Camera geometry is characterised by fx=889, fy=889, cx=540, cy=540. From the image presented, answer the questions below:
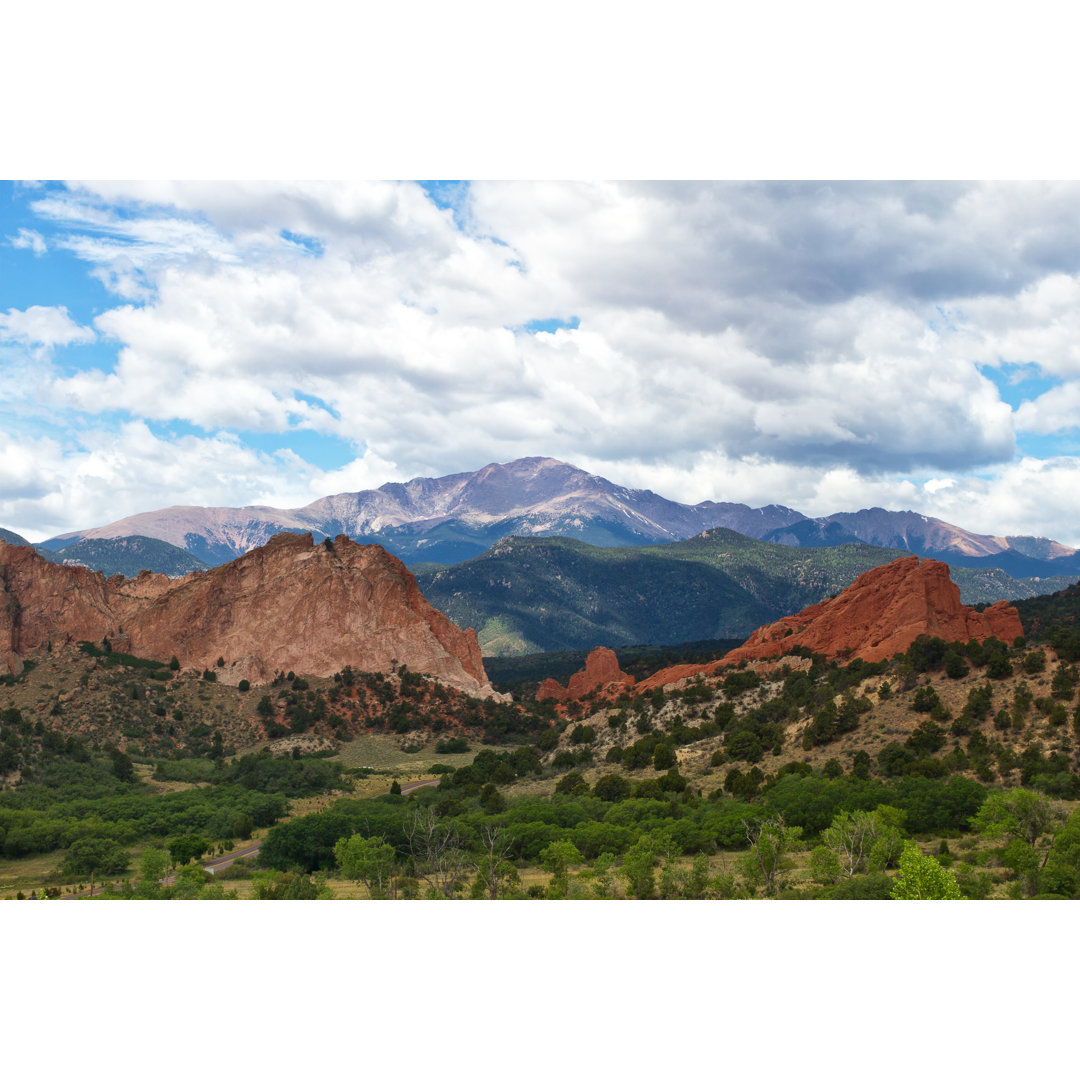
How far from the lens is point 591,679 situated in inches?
4513

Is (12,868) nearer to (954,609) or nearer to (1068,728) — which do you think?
(1068,728)

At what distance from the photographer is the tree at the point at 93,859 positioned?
4488cm

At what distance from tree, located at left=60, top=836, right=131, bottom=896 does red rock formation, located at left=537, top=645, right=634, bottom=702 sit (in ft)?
219

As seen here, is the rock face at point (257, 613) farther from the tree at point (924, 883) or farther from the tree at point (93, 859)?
the tree at point (924, 883)

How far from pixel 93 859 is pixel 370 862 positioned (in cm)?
1724

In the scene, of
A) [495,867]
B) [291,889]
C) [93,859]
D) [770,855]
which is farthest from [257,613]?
[770,855]

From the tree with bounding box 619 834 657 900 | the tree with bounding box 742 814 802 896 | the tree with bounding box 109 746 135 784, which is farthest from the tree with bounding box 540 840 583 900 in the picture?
the tree with bounding box 109 746 135 784

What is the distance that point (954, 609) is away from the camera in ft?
233

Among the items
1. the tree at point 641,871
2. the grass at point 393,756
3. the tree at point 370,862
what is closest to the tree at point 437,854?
the tree at point 370,862

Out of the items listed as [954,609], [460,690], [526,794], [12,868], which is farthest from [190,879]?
[460,690]

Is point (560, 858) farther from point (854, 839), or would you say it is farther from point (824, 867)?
point (854, 839)

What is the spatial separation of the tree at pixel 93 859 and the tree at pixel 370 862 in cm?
1344

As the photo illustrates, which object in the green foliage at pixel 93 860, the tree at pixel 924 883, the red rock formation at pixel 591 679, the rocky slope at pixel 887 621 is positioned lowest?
the green foliage at pixel 93 860

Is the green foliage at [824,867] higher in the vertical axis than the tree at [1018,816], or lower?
lower
